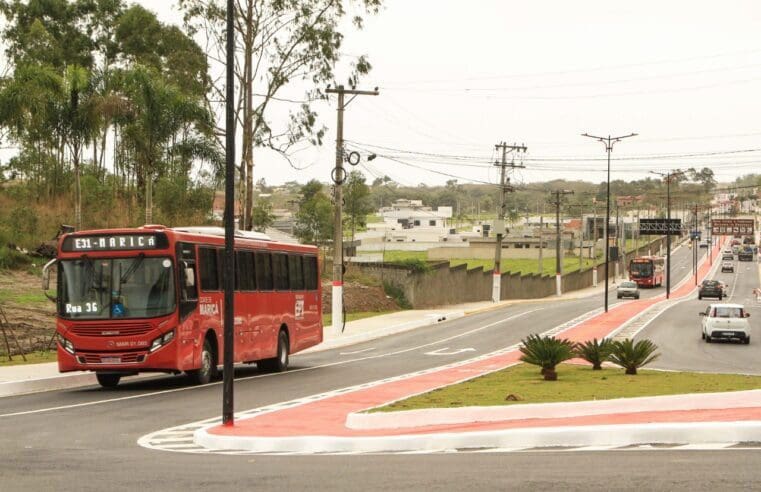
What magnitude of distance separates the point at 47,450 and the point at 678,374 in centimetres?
1645

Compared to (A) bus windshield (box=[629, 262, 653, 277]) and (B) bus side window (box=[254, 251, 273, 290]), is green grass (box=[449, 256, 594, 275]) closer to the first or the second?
(A) bus windshield (box=[629, 262, 653, 277])

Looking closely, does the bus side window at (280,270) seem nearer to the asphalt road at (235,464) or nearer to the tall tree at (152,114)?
the asphalt road at (235,464)

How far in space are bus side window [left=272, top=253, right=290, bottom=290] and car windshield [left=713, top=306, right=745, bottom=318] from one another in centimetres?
2142

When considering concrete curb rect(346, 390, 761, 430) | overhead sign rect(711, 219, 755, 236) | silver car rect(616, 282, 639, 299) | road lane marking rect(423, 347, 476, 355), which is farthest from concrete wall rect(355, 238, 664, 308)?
concrete curb rect(346, 390, 761, 430)

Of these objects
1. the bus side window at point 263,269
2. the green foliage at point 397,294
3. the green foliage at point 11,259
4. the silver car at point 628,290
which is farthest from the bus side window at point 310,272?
the silver car at point 628,290

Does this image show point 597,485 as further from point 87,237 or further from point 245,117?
point 245,117

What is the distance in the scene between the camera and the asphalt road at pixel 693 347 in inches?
1316

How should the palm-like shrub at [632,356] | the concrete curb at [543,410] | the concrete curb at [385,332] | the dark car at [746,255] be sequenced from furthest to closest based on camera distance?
1. the dark car at [746,255]
2. the concrete curb at [385,332]
3. the palm-like shrub at [632,356]
4. the concrete curb at [543,410]

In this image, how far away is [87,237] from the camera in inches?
934

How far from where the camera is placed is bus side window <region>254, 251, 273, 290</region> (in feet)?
93.9

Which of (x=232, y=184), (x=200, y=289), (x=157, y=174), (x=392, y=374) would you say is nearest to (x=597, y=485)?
(x=232, y=184)

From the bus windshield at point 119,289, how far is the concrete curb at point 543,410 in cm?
786

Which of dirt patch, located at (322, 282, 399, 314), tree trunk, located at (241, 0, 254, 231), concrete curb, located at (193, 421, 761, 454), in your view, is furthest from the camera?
dirt patch, located at (322, 282, 399, 314)

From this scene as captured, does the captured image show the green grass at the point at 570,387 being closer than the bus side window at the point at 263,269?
Yes
